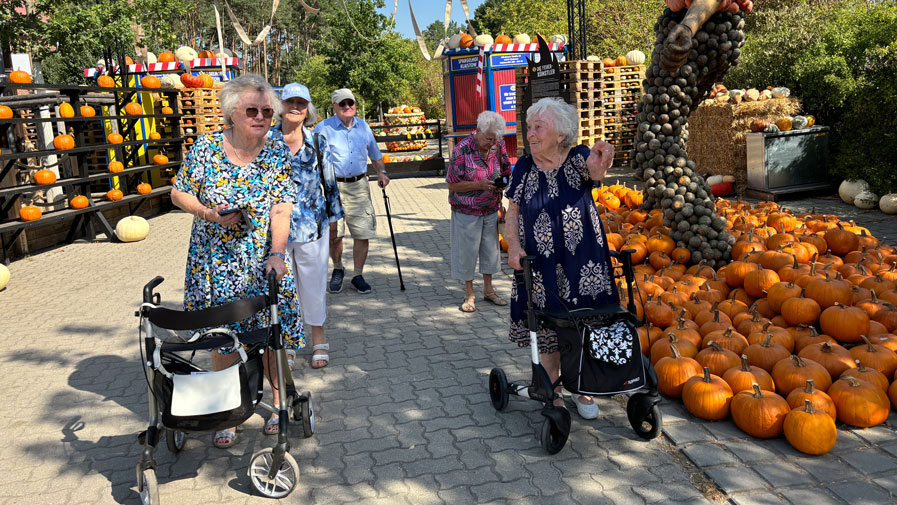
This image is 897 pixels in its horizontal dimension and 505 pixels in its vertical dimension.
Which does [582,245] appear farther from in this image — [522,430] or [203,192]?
[203,192]

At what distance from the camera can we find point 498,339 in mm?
5660

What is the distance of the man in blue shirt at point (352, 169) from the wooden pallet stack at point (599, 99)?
4680 millimetres

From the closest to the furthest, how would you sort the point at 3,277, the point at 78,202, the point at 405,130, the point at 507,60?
the point at 3,277 < the point at 78,202 < the point at 507,60 < the point at 405,130

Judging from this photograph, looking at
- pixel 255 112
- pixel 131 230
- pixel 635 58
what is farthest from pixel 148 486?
pixel 635 58

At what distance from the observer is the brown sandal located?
6602mm

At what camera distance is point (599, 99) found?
45.7 ft

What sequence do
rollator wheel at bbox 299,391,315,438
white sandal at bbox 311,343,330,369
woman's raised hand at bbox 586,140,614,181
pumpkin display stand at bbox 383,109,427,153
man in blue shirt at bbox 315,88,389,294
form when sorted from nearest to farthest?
woman's raised hand at bbox 586,140,614,181 → rollator wheel at bbox 299,391,315,438 → white sandal at bbox 311,343,330,369 → man in blue shirt at bbox 315,88,389,294 → pumpkin display stand at bbox 383,109,427,153

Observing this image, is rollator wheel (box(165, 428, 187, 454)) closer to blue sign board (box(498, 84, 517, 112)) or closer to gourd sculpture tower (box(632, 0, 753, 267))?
gourd sculpture tower (box(632, 0, 753, 267))

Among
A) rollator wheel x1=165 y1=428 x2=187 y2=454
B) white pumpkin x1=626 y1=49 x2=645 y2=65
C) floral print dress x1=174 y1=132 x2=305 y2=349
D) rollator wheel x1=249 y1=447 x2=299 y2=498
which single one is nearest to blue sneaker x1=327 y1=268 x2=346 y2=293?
rollator wheel x1=165 y1=428 x2=187 y2=454

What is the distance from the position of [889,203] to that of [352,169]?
7.36 metres

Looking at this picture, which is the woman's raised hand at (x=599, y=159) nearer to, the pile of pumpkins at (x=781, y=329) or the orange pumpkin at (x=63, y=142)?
the pile of pumpkins at (x=781, y=329)

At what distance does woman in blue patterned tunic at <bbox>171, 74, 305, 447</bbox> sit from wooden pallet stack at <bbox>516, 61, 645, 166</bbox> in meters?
7.77

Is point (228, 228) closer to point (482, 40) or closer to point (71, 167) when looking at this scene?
point (71, 167)

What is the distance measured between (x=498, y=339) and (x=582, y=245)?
6.42 ft
